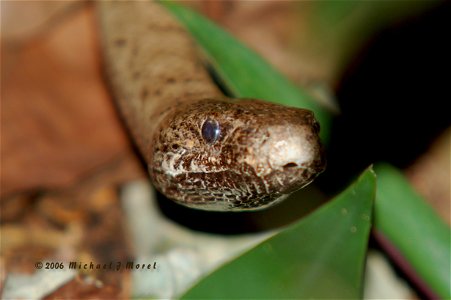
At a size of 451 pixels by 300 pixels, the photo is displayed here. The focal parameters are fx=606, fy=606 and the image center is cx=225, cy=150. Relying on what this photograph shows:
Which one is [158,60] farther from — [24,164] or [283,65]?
[283,65]

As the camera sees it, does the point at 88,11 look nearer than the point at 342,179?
No

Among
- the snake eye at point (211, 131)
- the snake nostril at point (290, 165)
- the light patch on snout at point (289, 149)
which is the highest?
the light patch on snout at point (289, 149)

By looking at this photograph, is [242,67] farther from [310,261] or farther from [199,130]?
[310,261]

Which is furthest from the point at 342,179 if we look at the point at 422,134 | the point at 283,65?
the point at 283,65

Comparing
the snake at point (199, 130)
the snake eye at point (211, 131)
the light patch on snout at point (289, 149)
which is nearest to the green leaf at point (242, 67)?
the snake at point (199, 130)

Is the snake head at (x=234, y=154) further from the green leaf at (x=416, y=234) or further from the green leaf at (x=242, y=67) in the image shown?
the green leaf at (x=416, y=234)

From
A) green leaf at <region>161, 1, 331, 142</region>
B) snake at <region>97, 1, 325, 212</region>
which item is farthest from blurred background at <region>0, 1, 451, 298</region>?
green leaf at <region>161, 1, 331, 142</region>
